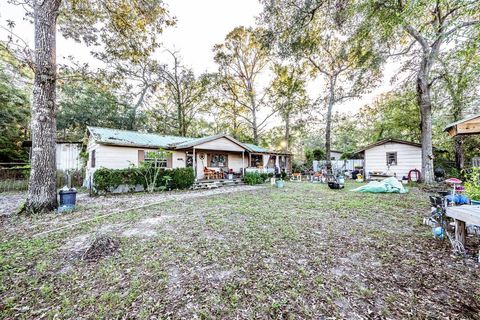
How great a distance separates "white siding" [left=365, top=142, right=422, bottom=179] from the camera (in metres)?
13.9

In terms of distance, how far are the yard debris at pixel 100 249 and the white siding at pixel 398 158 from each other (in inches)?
700

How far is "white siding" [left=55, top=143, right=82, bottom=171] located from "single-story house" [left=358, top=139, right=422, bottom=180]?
22.1 metres

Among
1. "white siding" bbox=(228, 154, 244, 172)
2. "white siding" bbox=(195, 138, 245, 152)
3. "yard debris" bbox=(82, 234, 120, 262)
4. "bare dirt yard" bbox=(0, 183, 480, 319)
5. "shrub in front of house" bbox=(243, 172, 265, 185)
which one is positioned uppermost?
"white siding" bbox=(195, 138, 245, 152)

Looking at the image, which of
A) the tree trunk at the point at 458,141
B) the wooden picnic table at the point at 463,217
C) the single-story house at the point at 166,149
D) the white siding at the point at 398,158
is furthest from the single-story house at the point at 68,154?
the tree trunk at the point at 458,141

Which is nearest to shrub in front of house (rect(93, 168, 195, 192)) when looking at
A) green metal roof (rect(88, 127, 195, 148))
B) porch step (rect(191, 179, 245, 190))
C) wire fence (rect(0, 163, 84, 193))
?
porch step (rect(191, 179, 245, 190))

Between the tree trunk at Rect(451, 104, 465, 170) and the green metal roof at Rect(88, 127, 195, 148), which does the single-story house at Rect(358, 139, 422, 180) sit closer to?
the tree trunk at Rect(451, 104, 465, 170)

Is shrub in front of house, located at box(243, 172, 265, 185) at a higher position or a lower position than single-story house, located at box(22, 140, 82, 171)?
lower

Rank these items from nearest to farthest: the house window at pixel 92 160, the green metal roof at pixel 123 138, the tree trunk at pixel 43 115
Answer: the tree trunk at pixel 43 115, the green metal roof at pixel 123 138, the house window at pixel 92 160

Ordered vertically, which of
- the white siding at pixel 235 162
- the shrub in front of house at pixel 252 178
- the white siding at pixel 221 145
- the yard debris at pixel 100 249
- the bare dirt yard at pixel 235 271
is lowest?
the bare dirt yard at pixel 235 271

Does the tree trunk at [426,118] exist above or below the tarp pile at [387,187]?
above

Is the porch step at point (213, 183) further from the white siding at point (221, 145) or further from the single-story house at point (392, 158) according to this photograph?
the single-story house at point (392, 158)

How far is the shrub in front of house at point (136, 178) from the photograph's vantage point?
9.19 meters

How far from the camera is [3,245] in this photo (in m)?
3.58

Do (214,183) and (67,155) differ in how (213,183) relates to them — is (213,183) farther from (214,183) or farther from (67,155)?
(67,155)
